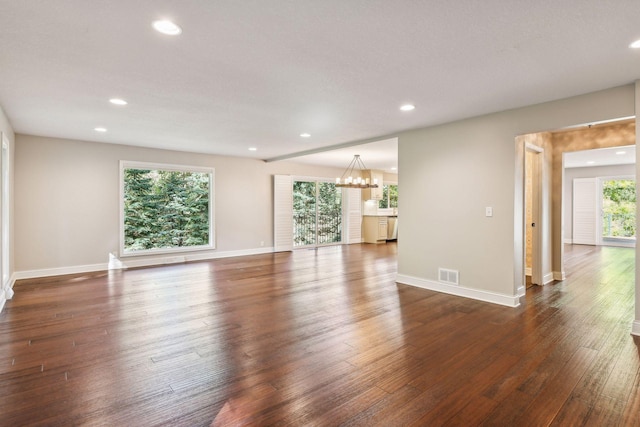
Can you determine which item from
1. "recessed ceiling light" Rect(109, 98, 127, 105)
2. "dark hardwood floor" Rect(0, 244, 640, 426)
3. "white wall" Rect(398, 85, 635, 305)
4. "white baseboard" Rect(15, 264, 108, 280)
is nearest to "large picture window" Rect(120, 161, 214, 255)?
"white baseboard" Rect(15, 264, 108, 280)

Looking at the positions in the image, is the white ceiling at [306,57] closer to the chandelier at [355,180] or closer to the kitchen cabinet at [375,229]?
the chandelier at [355,180]

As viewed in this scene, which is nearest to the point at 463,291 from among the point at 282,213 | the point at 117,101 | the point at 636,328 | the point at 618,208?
the point at 636,328

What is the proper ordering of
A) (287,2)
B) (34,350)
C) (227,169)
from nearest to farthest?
(287,2) → (34,350) → (227,169)

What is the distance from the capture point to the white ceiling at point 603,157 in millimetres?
7516

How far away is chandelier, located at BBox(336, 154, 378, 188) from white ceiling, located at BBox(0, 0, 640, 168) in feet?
12.7

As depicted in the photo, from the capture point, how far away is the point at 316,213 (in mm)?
10242

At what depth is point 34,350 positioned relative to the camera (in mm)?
2891

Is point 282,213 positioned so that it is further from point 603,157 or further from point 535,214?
point 603,157

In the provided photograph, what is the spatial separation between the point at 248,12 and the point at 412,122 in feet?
10.6

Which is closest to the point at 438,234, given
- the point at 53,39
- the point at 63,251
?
the point at 53,39

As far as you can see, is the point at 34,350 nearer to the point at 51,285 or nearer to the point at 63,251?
the point at 51,285

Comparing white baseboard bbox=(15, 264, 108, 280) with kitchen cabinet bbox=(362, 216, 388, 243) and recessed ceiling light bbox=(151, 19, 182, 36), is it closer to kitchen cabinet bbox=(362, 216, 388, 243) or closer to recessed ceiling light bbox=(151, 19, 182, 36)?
recessed ceiling light bbox=(151, 19, 182, 36)

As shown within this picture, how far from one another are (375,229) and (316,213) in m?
2.19

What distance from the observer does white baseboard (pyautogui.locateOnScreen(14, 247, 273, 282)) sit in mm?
5859
